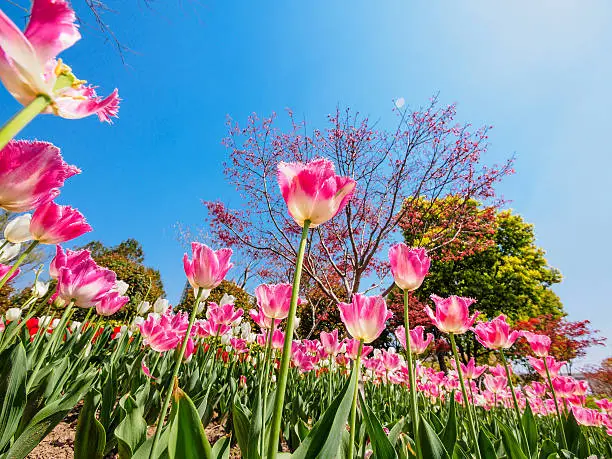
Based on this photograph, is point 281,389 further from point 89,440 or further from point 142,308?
point 142,308

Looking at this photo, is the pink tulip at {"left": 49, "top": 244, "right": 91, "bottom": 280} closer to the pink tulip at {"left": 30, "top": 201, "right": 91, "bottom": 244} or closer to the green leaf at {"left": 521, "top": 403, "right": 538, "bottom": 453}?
the pink tulip at {"left": 30, "top": 201, "right": 91, "bottom": 244}

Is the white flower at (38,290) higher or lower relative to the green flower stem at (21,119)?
higher

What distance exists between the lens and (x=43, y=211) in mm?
929

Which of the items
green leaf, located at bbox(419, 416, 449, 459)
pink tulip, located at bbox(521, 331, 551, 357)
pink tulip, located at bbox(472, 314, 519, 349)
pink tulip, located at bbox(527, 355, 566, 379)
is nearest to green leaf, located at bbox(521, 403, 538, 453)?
pink tulip, located at bbox(472, 314, 519, 349)

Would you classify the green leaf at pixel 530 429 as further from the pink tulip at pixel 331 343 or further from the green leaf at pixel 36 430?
the green leaf at pixel 36 430

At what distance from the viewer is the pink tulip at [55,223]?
0.93 metres

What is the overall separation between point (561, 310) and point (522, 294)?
474 centimetres

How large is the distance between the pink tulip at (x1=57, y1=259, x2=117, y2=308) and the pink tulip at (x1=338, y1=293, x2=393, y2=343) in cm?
92

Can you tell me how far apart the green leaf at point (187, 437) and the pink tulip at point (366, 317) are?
1.92 ft

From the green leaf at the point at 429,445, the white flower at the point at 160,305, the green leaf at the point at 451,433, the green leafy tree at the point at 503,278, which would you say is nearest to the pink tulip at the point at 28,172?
the green leaf at the point at 429,445

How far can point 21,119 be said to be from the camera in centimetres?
34

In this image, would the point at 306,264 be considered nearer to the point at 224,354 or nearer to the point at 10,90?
the point at 224,354

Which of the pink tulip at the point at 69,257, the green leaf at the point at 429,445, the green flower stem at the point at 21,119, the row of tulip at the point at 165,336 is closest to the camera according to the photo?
the green flower stem at the point at 21,119

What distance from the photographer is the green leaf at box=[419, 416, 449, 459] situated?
92 centimetres
